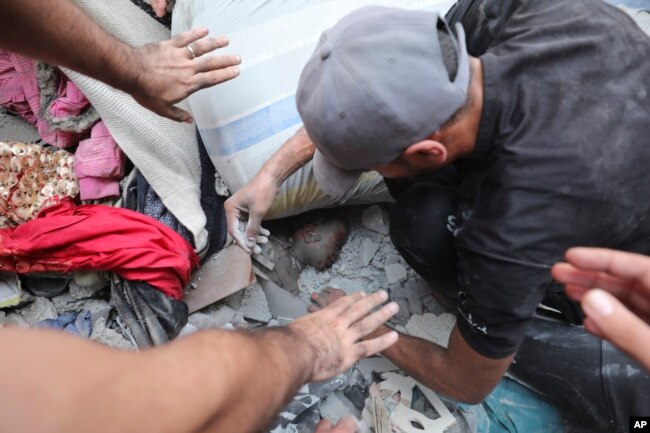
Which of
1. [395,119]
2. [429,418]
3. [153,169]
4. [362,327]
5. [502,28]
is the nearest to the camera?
[395,119]

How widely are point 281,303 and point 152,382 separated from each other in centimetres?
113

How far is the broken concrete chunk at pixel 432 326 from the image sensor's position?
1682 mm

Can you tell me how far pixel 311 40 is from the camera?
1543 millimetres

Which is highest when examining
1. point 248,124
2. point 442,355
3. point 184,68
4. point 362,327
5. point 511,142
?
point 184,68

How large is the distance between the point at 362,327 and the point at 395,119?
0.44 metres

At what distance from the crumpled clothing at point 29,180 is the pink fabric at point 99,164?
46 millimetres

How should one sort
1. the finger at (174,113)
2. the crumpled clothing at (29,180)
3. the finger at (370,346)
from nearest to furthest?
the finger at (370,346)
the finger at (174,113)
the crumpled clothing at (29,180)

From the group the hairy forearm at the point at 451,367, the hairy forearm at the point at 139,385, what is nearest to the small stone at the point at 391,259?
the hairy forearm at the point at 451,367

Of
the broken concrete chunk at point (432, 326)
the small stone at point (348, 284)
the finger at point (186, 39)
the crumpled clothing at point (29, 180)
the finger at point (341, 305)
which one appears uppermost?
the finger at point (186, 39)

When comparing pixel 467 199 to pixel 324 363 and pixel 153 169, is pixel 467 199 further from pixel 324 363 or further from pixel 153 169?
pixel 153 169

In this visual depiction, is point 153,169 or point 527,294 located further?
point 153,169

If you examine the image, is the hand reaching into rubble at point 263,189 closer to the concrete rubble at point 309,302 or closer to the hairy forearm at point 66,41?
the concrete rubble at point 309,302

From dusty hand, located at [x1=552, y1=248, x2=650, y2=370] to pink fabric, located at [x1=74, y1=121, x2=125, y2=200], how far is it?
4.61 ft

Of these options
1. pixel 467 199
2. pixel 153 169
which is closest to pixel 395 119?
pixel 467 199
